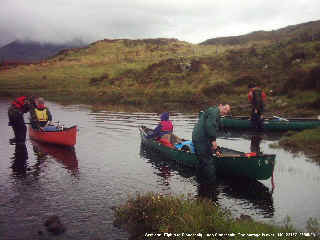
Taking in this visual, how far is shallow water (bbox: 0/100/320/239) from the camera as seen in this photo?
392 inches

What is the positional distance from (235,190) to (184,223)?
17.3ft

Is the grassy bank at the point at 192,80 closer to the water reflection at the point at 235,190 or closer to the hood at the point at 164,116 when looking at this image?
the hood at the point at 164,116

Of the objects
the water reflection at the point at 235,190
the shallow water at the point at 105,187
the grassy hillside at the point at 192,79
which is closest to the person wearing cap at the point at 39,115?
the shallow water at the point at 105,187

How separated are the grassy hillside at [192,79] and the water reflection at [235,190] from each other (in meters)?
20.5

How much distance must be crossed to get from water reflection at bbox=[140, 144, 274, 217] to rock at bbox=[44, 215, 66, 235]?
4932 mm

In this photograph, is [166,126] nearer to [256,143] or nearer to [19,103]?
[256,143]

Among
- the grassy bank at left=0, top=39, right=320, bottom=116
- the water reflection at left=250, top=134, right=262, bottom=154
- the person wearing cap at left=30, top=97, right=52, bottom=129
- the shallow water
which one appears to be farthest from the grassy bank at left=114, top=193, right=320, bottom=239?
the grassy bank at left=0, top=39, right=320, bottom=116

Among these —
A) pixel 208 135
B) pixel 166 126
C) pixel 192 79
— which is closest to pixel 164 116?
pixel 166 126

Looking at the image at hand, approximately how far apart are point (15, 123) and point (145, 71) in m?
48.3

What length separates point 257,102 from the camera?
73.4ft

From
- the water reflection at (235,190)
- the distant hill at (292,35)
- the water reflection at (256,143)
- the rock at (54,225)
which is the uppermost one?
the distant hill at (292,35)

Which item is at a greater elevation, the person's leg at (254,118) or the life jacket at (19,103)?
the life jacket at (19,103)

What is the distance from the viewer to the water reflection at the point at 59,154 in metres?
16.2

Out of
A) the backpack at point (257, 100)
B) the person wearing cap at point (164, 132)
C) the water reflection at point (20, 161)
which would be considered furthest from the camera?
the backpack at point (257, 100)
